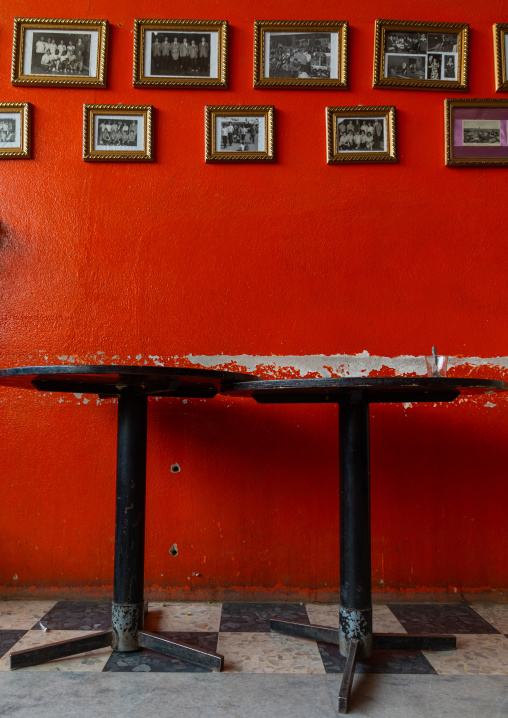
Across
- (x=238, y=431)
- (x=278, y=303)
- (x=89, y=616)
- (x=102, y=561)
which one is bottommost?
(x=89, y=616)

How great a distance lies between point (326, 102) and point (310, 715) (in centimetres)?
240

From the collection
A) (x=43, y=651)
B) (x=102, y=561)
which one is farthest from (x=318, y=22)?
(x=43, y=651)

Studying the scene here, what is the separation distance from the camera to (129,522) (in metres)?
1.87

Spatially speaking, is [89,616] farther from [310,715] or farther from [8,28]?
[8,28]

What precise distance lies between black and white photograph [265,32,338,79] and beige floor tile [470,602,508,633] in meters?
2.42

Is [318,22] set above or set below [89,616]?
above

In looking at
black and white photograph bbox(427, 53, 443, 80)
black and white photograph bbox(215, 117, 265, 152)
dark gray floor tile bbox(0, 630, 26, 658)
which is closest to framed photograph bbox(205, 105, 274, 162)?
black and white photograph bbox(215, 117, 265, 152)

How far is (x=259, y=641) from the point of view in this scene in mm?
1938

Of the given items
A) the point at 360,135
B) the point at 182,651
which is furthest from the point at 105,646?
the point at 360,135

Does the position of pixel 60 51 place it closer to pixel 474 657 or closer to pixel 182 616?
pixel 182 616

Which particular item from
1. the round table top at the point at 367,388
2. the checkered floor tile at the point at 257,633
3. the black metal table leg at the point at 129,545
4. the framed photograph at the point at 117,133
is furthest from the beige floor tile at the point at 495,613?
the framed photograph at the point at 117,133

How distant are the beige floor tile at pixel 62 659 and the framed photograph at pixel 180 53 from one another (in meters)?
2.31

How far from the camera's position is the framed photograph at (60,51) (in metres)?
2.51

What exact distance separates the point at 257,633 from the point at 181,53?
8.16 ft
